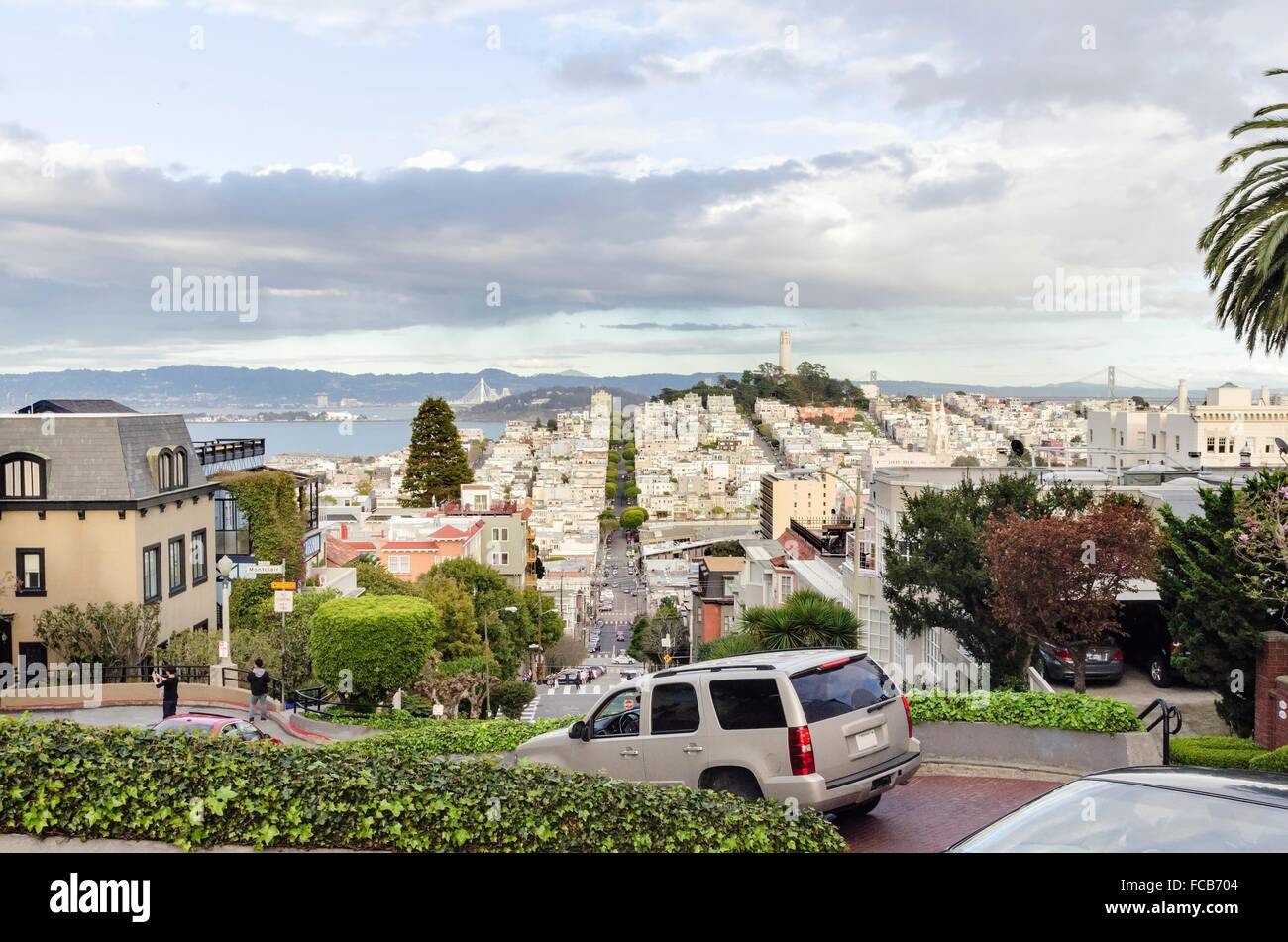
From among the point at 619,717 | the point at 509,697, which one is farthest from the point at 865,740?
the point at 509,697

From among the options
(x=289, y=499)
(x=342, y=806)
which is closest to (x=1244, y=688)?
(x=342, y=806)

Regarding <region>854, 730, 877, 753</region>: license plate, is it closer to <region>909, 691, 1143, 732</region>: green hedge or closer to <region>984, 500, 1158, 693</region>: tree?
<region>909, 691, 1143, 732</region>: green hedge

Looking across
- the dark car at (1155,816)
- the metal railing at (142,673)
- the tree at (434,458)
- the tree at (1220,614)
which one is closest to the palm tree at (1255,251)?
the tree at (1220,614)

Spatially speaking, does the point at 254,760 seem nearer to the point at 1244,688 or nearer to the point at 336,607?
the point at 1244,688

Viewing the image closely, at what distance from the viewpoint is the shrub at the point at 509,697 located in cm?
4697

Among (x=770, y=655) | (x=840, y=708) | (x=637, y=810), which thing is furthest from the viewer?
(x=770, y=655)

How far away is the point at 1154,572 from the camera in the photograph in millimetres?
17234

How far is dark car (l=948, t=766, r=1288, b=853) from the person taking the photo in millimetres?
4289

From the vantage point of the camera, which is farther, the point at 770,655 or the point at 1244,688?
the point at 1244,688

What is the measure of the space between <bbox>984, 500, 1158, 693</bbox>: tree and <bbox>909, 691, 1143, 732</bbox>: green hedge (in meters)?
4.06

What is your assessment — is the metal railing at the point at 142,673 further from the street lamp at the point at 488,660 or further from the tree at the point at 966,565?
the tree at the point at 966,565

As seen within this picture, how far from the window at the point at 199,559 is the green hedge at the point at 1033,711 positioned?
2635 cm

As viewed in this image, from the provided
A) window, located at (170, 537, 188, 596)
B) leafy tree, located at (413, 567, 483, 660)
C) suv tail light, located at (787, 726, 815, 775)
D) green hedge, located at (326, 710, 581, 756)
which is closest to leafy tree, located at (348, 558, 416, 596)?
leafy tree, located at (413, 567, 483, 660)
